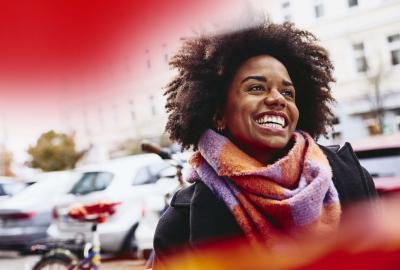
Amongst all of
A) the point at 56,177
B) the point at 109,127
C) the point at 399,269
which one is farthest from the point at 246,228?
the point at 109,127

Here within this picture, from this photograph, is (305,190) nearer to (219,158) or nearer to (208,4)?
(219,158)

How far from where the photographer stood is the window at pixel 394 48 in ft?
54.5

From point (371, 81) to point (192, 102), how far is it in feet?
52.7

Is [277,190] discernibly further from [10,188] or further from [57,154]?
[57,154]

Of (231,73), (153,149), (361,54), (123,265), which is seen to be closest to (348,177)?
(231,73)

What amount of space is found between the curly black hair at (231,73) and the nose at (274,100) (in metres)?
0.20

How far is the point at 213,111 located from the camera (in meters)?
1.84

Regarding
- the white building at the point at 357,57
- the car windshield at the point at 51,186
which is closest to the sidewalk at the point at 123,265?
the car windshield at the point at 51,186

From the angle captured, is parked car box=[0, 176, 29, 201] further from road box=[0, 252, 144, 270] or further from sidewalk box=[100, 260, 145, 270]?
sidewalk box=[100, 260, 145, 270]

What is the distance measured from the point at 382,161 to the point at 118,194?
369 cm

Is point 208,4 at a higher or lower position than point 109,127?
higher

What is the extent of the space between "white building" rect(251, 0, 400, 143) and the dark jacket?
1490 cm

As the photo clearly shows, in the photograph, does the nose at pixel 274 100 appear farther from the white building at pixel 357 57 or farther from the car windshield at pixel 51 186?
the white building at pixel 357 57

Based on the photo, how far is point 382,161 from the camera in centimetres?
436
